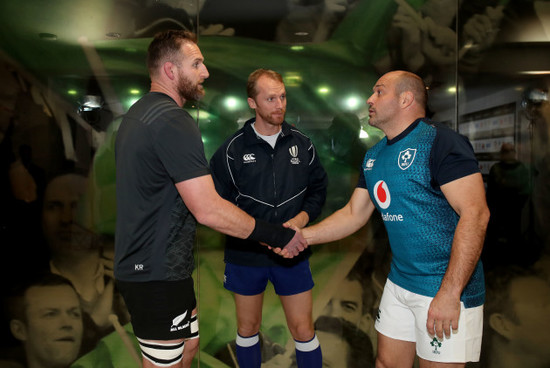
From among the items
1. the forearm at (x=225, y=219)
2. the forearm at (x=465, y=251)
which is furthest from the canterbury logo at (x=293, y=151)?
the forearm at (x=465, y=251)

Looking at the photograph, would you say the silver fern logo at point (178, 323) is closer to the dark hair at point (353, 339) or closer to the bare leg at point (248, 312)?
the bare leg at point (248, 312)

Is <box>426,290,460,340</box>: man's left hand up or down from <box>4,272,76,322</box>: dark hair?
up

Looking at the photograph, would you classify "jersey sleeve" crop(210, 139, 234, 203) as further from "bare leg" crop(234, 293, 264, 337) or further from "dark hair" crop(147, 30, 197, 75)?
"dark hair" crop(147, 30, 197, 75)

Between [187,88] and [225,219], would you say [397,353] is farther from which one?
[187,88]

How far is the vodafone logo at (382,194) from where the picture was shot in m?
1.84

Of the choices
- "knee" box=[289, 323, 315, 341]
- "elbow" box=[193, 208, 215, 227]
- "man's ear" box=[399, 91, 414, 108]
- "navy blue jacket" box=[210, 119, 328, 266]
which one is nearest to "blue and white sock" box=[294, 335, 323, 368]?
"knee" box=[289, 323, 315, 341]

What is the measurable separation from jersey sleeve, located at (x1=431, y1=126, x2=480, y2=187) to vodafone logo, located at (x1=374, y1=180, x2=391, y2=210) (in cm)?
22

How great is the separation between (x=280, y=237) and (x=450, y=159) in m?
0.85

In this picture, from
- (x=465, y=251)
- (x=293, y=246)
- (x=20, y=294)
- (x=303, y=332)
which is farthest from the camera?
(x=20, y=294)

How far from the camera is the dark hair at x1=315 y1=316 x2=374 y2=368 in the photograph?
292 centimetres

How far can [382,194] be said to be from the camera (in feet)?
6.14

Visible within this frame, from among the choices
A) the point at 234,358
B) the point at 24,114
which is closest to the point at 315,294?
the point at 234,358

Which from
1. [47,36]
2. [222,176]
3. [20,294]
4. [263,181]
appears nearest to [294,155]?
[263,181]

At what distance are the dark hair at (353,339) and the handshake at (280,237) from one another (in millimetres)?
898
